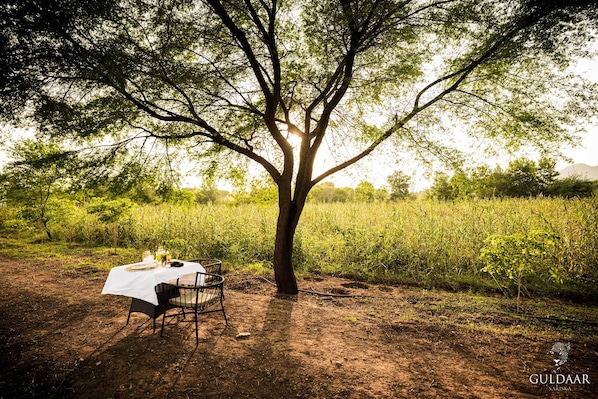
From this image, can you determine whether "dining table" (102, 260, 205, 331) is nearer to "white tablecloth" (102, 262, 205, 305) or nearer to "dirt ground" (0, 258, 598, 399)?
"white tablecloth" (102, 262, 205, 305)

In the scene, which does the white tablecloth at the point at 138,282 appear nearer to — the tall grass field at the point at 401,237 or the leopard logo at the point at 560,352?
the tall grass field at the point at 401,237

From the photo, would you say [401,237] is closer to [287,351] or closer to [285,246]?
[285,246]

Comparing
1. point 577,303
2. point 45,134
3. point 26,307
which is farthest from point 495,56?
point 26,307

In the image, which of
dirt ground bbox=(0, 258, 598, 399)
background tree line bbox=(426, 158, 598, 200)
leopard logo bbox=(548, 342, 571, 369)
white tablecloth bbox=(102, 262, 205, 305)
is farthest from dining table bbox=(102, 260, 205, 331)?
background tree line bbox=(426, 158, 598, 200)

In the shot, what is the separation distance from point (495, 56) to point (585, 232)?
14.7 feet

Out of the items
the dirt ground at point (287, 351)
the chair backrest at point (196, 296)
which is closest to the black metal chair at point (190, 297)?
the chair backrest at point (196, 296)

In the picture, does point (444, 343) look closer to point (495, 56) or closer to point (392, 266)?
point (392, 266)

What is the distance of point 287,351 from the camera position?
337cm

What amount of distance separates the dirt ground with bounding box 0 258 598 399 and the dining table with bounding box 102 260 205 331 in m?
0.37

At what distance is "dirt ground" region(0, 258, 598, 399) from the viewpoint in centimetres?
268

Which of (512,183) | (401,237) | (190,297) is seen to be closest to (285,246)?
(190,297)

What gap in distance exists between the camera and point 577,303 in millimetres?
5316

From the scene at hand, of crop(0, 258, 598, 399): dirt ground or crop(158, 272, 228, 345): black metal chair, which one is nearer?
crop(0, 258, 598, 399): dirt ground

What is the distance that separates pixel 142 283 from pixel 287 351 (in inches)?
82.0
